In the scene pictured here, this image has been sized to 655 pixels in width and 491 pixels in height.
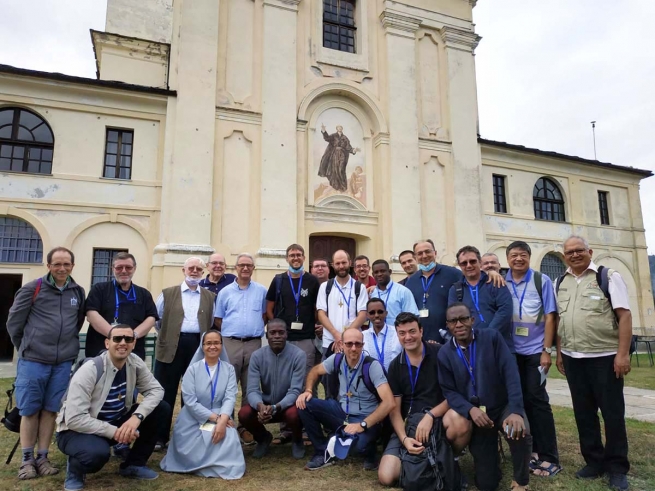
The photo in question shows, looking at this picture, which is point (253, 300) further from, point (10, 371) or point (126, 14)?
point (126, 14)

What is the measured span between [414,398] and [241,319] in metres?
2.41

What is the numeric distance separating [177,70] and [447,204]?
369 inches

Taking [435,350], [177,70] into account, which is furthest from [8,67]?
[435,350]

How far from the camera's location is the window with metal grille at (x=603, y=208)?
1973 cm

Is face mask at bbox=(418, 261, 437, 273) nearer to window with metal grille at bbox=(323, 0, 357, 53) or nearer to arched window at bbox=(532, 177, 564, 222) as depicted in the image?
window with metal grille at bbox=(323, 0, 357, 53)

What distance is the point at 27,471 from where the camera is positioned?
4246 millimetres

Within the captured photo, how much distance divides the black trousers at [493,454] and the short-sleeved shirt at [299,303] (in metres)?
2.52

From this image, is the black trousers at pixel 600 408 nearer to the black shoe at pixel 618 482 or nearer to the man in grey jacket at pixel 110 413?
the black shoe at pixel 618 482

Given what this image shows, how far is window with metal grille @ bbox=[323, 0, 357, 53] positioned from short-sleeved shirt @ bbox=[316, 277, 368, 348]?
11.7 meters

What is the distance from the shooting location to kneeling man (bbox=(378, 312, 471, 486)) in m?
4.03

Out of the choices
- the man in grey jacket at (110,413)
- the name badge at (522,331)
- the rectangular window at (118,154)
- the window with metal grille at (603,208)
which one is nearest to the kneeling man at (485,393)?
the name badge at (522,331)

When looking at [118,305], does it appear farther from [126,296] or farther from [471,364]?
[471,364]

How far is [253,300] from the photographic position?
19.4 ft

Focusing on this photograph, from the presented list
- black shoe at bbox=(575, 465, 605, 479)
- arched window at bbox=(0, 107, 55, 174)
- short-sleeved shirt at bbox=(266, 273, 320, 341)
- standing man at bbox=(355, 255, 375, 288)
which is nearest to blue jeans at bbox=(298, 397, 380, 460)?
short-sleeved shirt at bbox=(266, 273, 320, 341)
